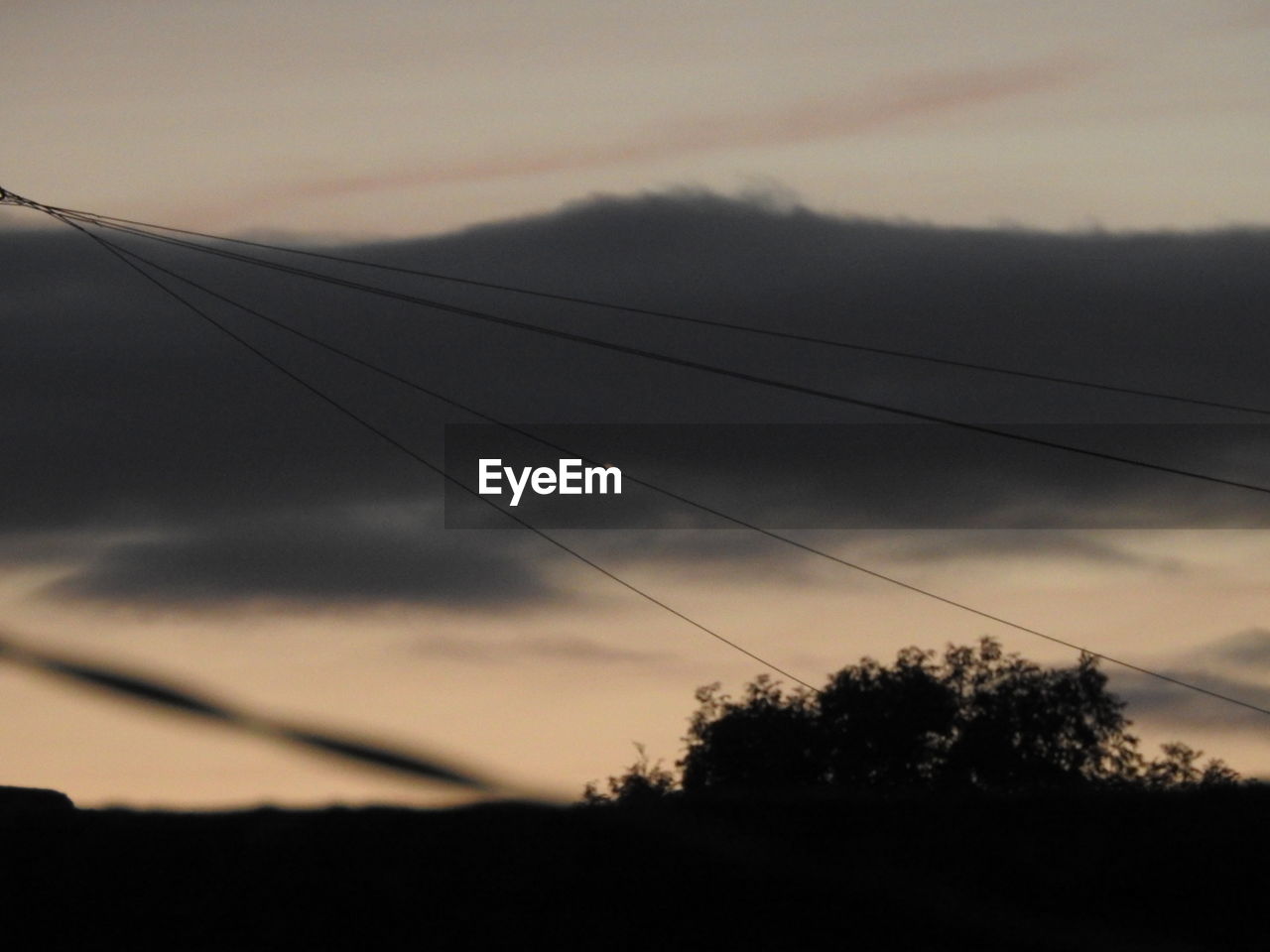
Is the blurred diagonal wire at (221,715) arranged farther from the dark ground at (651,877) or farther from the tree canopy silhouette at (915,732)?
the tree canopy silhouette at (915,732)

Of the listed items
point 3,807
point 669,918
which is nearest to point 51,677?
point 669,918

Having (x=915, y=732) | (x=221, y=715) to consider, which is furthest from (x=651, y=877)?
(x=915, y=732)

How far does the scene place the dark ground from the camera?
914 cm

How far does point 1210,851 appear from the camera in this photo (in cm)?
974

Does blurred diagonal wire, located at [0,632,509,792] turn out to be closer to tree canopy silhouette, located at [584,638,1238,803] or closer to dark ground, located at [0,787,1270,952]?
dark ground, located at [0,787,1270,952]

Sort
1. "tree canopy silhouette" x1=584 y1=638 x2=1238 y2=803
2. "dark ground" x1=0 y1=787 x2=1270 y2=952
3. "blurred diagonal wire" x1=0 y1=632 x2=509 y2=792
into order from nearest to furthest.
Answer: "blurred diagonal wire" x1=0 y1=632 x2=509 y2=792 → "dark ground" x1=0 y1=787 x2=1270 y2=952 → "tree canopy silhouette" x1=584 y1=638 x2=1238 y2=803

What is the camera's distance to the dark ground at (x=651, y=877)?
914 cm

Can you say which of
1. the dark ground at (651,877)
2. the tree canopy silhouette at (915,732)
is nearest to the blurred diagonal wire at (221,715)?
the dark ground at (651,877)

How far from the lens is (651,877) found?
377 inches

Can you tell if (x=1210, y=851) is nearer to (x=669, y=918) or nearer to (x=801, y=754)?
(x=669, y=918)

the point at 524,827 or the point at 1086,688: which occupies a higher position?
the point at 1086,688

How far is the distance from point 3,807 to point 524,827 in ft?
20.6

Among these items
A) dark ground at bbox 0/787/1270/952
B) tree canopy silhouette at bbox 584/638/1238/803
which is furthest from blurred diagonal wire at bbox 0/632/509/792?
tree canopy silhouette at bbox 584/638/1238/803

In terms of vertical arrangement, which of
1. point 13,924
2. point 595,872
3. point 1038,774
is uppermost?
point 1038,774
